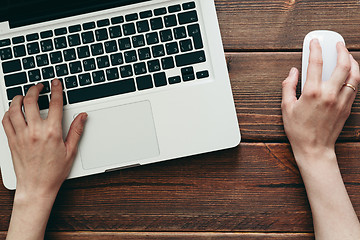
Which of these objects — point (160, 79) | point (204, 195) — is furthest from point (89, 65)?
point (204, 195)

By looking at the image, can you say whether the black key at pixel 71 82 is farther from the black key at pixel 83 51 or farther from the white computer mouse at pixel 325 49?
the white computer mouse at pixel 325 49

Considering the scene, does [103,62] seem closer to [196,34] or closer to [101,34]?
[101,34]

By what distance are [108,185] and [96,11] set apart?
0.32m

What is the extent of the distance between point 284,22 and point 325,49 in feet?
0.32

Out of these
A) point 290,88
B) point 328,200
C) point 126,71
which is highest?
point 126,71

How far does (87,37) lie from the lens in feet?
2.23

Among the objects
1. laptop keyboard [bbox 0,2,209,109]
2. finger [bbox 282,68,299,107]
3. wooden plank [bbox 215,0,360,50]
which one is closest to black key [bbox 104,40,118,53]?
laptop keyboard [bbox 0,2,209,109]

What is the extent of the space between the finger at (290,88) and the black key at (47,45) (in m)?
0.43

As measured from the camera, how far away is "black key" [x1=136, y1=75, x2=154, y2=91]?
675mm

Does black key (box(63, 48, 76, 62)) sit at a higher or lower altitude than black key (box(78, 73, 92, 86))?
higher

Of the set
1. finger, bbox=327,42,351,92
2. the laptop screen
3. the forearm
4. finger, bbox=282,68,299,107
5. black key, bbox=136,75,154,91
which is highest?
the laptop screen

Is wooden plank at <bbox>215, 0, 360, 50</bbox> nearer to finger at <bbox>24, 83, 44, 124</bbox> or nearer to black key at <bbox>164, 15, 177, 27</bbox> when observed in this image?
black key at <bbox>164, 15, 177, 27</bbox>

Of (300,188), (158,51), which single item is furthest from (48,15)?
(300,188)

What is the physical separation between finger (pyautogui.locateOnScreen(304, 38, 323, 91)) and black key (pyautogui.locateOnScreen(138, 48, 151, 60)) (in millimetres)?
A: 286
